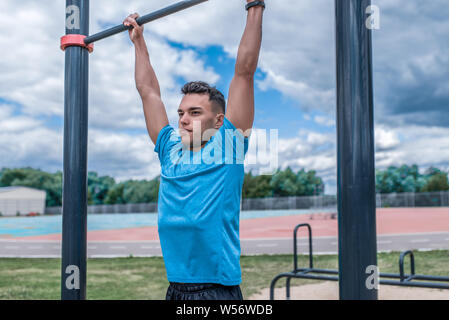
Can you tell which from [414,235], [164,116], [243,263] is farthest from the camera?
[414,235]

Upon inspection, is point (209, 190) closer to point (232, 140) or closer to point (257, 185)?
point (232, 140)

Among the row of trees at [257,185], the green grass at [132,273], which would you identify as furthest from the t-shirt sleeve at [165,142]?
the row of trees at [257,185]

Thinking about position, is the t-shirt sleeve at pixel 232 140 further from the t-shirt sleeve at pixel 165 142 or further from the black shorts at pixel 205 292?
the black shorts at pixel 205 292

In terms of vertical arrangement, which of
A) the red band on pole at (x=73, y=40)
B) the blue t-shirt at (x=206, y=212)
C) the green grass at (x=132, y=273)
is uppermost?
the red band on pole at (x=73, y=40)

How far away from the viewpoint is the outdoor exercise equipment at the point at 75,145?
200 cm

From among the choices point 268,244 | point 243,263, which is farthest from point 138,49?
point 268,244

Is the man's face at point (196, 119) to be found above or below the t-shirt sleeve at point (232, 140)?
above

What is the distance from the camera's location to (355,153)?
127cm

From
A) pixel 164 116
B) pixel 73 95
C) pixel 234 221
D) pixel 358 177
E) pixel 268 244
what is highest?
pixel 73 95

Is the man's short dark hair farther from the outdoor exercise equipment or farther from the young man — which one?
the outdoor exercise equipment

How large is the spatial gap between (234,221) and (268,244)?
912 cm
